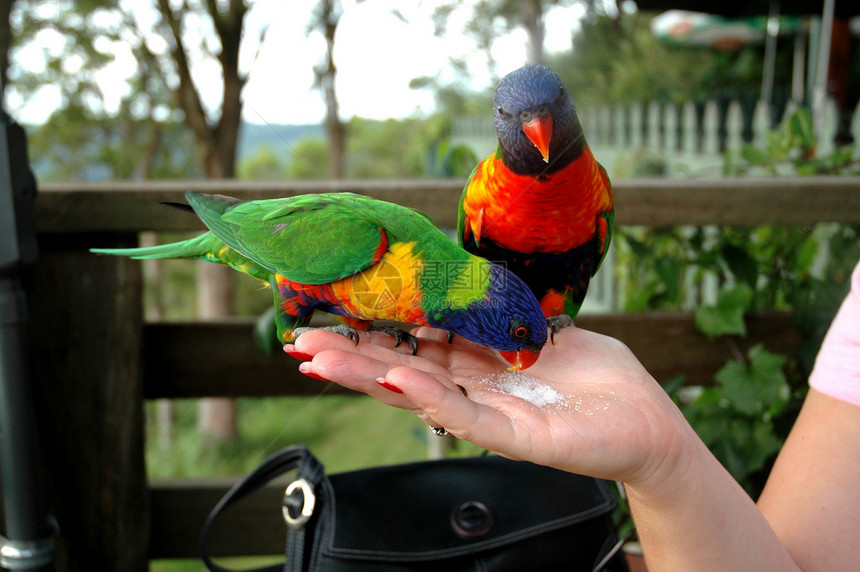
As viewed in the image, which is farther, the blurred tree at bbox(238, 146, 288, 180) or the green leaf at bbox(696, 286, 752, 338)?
the blurred tree at bbox(238, 146, 288, 180)

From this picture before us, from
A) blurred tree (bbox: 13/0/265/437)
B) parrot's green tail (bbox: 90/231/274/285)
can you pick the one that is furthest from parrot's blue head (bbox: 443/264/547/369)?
blurred tree (bbox: 13/0/265/437)

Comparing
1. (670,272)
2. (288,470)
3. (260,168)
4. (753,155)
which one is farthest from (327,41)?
(260,168)

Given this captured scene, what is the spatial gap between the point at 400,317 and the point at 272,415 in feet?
3.01

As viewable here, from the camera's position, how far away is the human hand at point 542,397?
452 millimetres

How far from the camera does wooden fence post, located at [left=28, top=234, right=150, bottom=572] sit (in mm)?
1012

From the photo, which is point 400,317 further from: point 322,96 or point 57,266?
point 57,266

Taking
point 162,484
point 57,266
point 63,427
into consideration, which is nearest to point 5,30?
point 57,266

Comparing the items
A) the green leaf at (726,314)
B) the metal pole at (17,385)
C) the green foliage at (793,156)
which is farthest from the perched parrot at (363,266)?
the green foliage at (793,156)

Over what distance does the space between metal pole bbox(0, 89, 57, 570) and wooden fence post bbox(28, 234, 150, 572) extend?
171mm

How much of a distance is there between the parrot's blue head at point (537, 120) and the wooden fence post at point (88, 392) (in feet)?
2.36

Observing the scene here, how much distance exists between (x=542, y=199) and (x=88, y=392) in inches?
33.7

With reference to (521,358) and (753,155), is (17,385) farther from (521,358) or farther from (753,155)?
(753,155)

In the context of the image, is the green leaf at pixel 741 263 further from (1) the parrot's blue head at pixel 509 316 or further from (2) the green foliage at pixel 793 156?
(1) the parrot's blue head at pixel 509 316

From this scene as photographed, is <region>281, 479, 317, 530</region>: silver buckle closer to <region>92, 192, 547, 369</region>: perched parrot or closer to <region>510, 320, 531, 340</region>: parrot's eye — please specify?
<region>92, 192, 547, 369</region>: perched parrot
